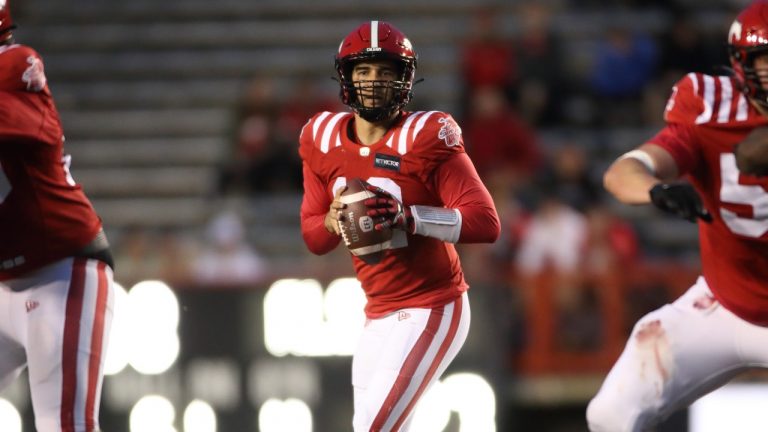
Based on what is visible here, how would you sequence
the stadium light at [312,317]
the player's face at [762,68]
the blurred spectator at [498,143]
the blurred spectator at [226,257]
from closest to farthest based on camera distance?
the player's face at [762,68] < the stadium light at [312,317] < the blurred spectator at [226,257] < the blurred spectator at [498,143]

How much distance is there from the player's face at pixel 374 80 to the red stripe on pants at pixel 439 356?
2.39ft

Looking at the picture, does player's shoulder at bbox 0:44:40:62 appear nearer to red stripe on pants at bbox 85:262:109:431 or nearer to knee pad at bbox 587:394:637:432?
red stripe on pants at bbox 85:262:109:431

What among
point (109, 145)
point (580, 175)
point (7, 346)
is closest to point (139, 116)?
point (109, 145)

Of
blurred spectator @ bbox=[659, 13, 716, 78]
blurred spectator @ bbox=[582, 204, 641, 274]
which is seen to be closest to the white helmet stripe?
blurred spectator @ bbox=[582, 204, 641, 274]

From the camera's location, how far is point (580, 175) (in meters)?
8.58

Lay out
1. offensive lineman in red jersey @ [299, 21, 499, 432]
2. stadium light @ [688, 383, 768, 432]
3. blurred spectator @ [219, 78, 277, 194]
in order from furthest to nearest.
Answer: blurred spectator @ [219, 78, 277, 194] < stadium light @ [688, 383, 768, 432] < offensive lineman in red jersey @ [299, 21, 499, 432]

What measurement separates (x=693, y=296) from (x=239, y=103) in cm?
656

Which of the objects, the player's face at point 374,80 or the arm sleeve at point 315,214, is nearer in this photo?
the player's face at point 374,80

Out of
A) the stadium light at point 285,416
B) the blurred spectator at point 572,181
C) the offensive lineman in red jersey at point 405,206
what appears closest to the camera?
the offensive lineman in red jersey at point 405,206

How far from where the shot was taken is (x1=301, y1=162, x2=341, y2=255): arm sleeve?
4.45 meters

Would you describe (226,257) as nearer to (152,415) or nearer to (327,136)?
(152,415)

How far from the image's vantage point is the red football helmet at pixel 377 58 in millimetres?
4336

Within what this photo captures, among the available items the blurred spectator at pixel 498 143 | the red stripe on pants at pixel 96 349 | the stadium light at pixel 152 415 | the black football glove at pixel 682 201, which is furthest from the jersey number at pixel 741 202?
the blurred spectator at pixel 498 143

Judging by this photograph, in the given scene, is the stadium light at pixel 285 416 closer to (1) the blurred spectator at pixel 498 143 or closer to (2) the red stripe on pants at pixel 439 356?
(2) the red stripe on pants at pixel 439 356
